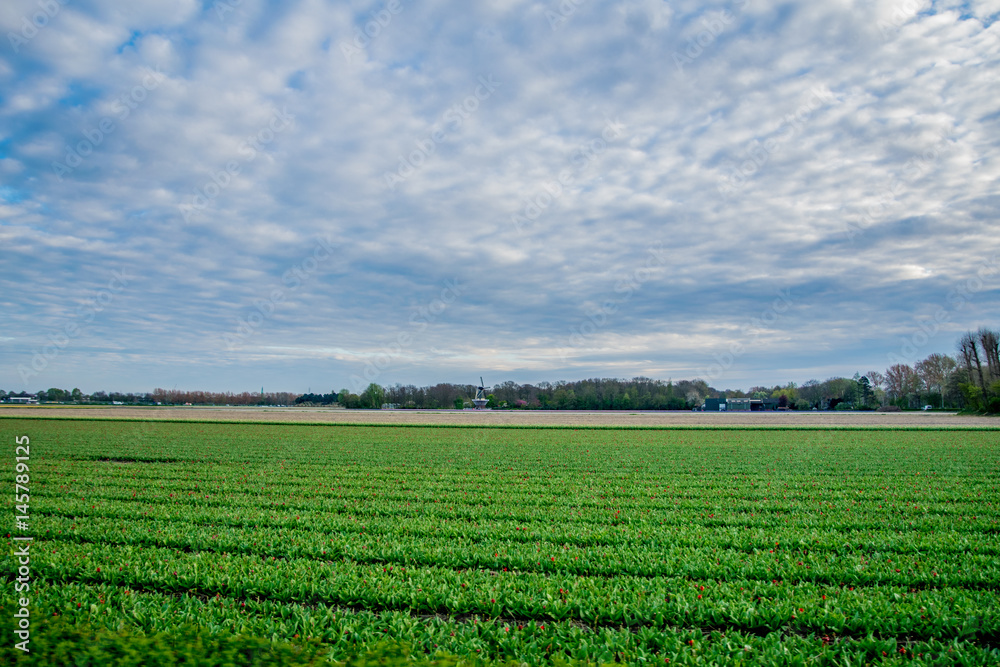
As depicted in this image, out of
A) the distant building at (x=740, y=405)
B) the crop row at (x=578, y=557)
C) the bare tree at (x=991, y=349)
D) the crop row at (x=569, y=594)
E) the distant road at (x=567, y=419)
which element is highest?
the bare tree at (x=991, y=349)

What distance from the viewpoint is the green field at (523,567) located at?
17.8 feet

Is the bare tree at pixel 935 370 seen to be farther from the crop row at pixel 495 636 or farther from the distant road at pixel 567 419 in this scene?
the crop row at pixel 495 636

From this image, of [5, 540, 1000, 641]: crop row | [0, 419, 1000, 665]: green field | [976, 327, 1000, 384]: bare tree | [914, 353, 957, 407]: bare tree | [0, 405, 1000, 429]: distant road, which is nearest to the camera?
[0, 419, 1000, 665]: green field

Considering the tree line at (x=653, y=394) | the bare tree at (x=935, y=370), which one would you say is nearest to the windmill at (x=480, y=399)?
the tree line at (x=653, y=394)

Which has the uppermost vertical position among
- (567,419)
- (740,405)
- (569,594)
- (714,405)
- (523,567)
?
(569,594)

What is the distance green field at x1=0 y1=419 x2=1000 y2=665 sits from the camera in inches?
213

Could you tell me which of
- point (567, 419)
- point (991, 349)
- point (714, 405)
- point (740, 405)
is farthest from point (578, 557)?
point (740, 405)

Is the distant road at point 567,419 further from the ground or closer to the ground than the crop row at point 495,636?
closer to the ground

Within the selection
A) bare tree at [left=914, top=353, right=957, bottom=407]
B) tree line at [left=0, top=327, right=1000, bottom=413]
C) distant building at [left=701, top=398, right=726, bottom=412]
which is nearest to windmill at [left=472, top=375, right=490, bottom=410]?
tree line at [left=0, top=327, right=1000, bottom=413]

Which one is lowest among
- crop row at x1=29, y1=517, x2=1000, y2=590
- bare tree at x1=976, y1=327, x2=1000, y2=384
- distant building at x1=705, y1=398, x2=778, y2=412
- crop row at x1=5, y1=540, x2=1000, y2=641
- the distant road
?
distant building at x1=705, y1=398, x2=778, y2=412

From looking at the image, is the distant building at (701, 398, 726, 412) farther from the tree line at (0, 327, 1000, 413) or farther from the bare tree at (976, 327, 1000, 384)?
the bare tree at (976, 327, 1000, 384)

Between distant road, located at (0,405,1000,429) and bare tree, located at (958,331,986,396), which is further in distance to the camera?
bare tree, located at (958,331,986,396)

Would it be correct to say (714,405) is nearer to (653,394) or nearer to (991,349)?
(653,394)

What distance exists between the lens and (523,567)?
796 centimetres
